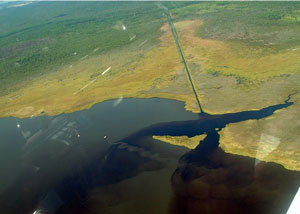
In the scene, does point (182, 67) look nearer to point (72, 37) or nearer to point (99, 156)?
point (99, 156)

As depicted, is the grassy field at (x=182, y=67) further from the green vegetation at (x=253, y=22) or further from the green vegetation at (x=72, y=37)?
the green vegetation at (x=72, y=37)

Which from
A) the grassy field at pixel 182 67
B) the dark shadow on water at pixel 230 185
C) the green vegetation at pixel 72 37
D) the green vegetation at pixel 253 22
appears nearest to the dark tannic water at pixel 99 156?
the dark shadow on water at pixel 230 185

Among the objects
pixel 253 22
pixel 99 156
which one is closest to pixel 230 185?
pixel 99 156

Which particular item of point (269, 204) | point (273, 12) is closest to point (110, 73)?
point (269, 204)

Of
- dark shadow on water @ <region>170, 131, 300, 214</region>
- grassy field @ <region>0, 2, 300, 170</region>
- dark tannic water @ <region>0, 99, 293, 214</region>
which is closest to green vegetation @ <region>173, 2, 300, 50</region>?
grassy field @ <region>0, 2, 300, 170</region>

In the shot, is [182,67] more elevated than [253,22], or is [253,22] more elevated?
[253,22]

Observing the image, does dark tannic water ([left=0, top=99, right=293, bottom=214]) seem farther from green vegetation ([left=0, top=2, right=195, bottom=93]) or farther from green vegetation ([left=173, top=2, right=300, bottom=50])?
green vegetation ([left=173, top=2, right=300, bottom=50])

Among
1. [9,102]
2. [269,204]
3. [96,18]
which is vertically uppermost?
[96,18]

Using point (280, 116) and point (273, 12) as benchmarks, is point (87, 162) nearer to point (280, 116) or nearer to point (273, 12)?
point (280, 116)
